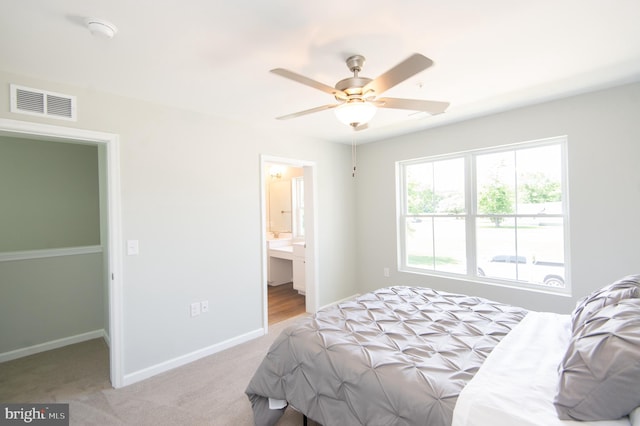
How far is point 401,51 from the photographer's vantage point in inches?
76.5

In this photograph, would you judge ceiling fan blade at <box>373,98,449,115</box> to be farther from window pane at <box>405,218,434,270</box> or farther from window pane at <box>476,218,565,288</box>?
window pane at <box>405,218,434,270</box>

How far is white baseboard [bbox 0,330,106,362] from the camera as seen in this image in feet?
9.77

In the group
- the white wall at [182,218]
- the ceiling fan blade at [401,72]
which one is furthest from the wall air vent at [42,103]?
the ceiling fan blade at [401,72]

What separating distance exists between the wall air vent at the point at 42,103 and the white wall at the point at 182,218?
1.7 inches

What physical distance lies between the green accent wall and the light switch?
63.7 inches

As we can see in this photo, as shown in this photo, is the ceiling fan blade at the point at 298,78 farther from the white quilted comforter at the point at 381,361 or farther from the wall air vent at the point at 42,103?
the wall air vent at the point at 42,103

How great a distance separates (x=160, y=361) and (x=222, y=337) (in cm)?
61

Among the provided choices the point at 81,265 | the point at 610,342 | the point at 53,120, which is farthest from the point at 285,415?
the point at 81,265

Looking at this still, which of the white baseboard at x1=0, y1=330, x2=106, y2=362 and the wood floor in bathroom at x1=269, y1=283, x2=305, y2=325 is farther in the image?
the wood floor in bathroom at x1=269, y1=283, x2=305, y2=325

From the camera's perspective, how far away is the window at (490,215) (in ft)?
10.2

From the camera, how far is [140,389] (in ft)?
8.05

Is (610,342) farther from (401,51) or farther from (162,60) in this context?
(162,60)

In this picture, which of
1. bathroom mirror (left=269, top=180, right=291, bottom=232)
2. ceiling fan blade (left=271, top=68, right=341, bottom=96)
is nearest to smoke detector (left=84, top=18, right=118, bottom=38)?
ceiling fan blade (left=271, top=68, right=341, bottom=96)

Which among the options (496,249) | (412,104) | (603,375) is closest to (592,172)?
(496,249)
